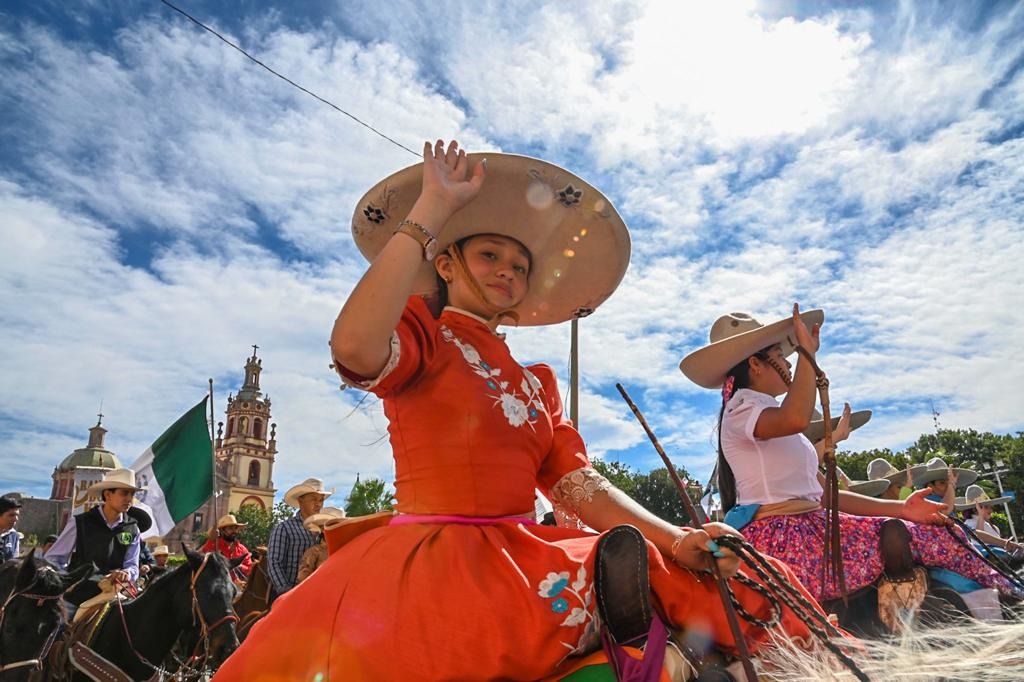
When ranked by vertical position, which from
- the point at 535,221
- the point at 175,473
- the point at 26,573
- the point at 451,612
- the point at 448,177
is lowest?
the point at 451,612

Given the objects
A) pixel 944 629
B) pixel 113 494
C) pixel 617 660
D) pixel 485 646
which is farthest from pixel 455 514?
pixel 113 494

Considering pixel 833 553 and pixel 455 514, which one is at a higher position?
pixel 455 514

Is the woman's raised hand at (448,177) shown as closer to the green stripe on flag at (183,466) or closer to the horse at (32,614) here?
the horse at (32,614)

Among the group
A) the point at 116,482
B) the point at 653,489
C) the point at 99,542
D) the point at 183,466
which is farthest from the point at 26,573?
the point at 653,489

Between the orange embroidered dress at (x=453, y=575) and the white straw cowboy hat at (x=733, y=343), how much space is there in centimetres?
213

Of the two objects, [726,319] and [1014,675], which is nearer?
[1014,675]

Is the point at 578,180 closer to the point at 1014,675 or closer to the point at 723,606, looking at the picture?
the point at 723,606

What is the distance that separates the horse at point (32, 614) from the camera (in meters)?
5.67

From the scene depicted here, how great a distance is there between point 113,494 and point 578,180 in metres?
8.50

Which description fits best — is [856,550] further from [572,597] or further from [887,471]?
[887,471]

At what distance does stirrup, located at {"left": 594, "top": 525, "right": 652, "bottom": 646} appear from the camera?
1.55 meters

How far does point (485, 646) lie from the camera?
4.83ft

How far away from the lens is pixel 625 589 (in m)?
1.56

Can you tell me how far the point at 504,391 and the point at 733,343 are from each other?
228 centimetres
